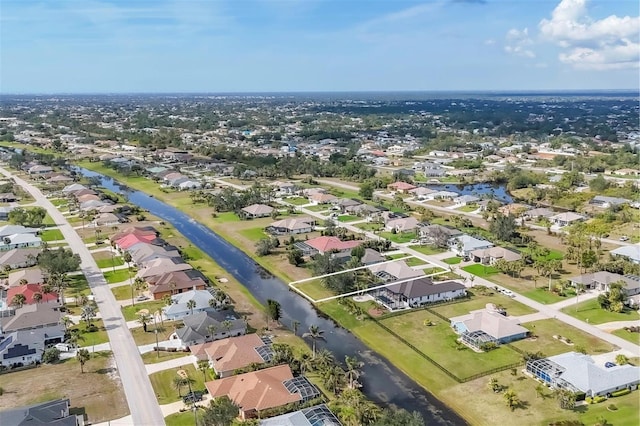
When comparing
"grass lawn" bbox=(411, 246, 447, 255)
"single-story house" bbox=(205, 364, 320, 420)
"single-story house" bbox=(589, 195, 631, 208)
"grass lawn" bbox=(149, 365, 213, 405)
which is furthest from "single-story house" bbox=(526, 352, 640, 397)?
"single-story house" bbox=(589, 195, 631, 208)

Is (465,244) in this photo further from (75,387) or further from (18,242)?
(18,242)

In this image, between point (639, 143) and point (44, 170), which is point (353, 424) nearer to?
point (44, 170)

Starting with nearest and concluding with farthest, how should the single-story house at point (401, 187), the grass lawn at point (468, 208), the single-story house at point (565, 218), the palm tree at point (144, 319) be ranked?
1. the palm tree at point (144, 319)
2. the single-story house at point (565, 218)
3. the grass lawn at point (468, 208)
4. the single-story house at point (401, 187)

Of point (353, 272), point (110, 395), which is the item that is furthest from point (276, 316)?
point (110, 395)

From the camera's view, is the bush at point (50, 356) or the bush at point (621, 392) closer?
the bush at point (621, 392)

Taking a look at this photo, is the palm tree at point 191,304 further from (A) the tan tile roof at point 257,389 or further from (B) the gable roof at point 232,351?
(A) the tan tile roof at point 257,389

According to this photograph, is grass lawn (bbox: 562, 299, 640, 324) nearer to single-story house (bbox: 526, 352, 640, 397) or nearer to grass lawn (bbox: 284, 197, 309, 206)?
single-story house (bbox: 526, 352, 640, 397)

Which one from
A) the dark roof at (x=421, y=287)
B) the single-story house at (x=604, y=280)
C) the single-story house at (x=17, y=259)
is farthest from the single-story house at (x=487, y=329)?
the single-story house at (x=17, y=259)

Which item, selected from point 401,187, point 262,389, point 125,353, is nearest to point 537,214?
point 401,187
